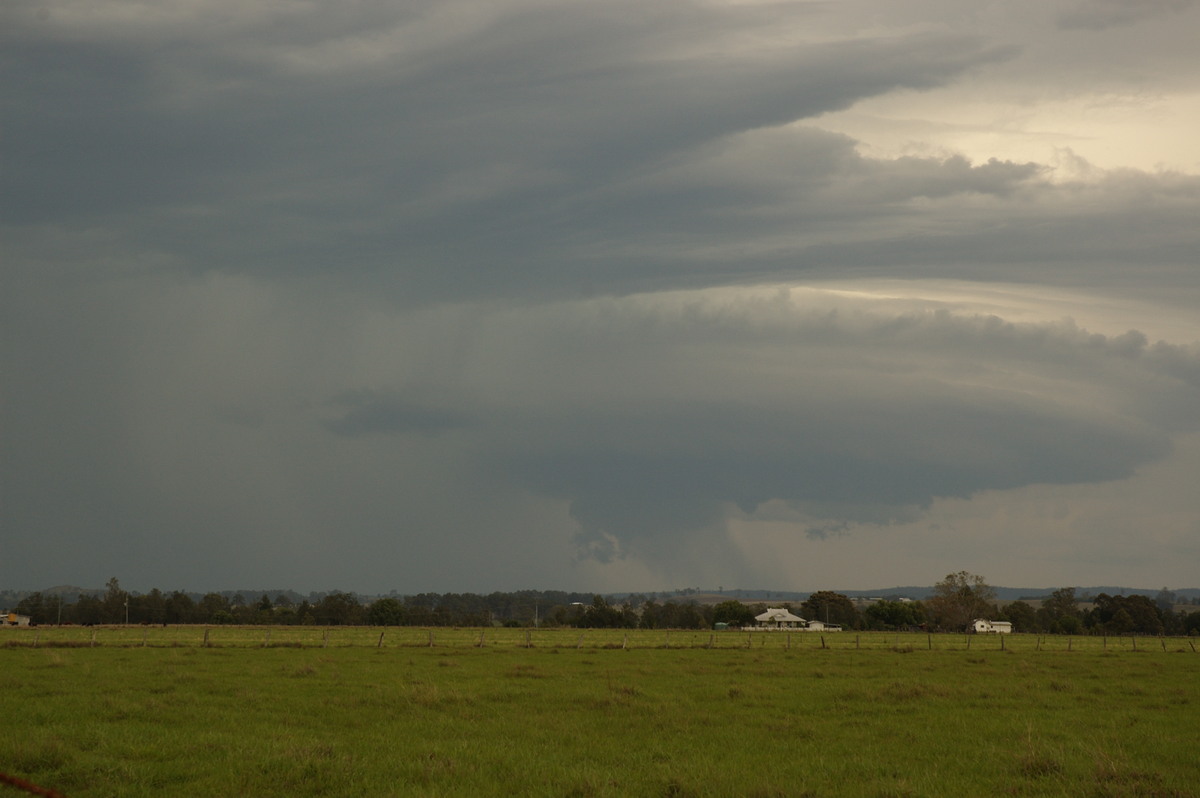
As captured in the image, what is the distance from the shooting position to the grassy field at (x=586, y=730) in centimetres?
1970

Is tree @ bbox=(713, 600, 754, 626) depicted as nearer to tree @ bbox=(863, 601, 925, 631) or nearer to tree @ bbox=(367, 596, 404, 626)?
tree @ bbox=(863, 601, 925, 631)

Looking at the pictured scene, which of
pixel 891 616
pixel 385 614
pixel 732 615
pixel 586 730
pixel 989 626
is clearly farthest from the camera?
pixel 732 615

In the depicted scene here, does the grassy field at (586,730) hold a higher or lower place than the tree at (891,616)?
higher

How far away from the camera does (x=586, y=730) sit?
27266 millimetres

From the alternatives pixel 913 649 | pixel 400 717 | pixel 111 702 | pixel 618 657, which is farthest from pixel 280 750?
pixel 913 649

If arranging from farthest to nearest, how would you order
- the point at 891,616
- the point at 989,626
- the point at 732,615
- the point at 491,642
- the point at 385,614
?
1. the point at 732,615
2. the point at 891,616
3. the point at 385,614
4. the point at 989,626
5. the point at 491,642

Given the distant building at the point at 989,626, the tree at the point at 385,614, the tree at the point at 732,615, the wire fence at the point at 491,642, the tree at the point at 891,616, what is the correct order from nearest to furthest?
the wire fence at the point at 491,642 → the distant building at the point at 989,626 → the tree at the point at 385,614 → the tree at the point at 891,616 → the tree at the point at 732,615

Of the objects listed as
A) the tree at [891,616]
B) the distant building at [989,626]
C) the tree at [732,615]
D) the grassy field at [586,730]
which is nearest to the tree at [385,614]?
the tree at [732,615]

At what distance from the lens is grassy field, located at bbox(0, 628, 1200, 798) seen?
19.7m

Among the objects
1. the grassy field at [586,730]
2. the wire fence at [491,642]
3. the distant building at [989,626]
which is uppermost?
the grassy field at [586,730]

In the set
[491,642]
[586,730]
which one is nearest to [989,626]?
[491,642]

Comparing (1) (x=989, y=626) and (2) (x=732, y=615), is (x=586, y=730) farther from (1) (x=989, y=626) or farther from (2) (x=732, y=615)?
(2) (x=732, y=615)

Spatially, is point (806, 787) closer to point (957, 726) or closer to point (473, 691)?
point (957, 726)

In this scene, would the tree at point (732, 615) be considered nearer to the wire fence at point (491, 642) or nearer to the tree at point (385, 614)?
the tree at point (385, 614)
